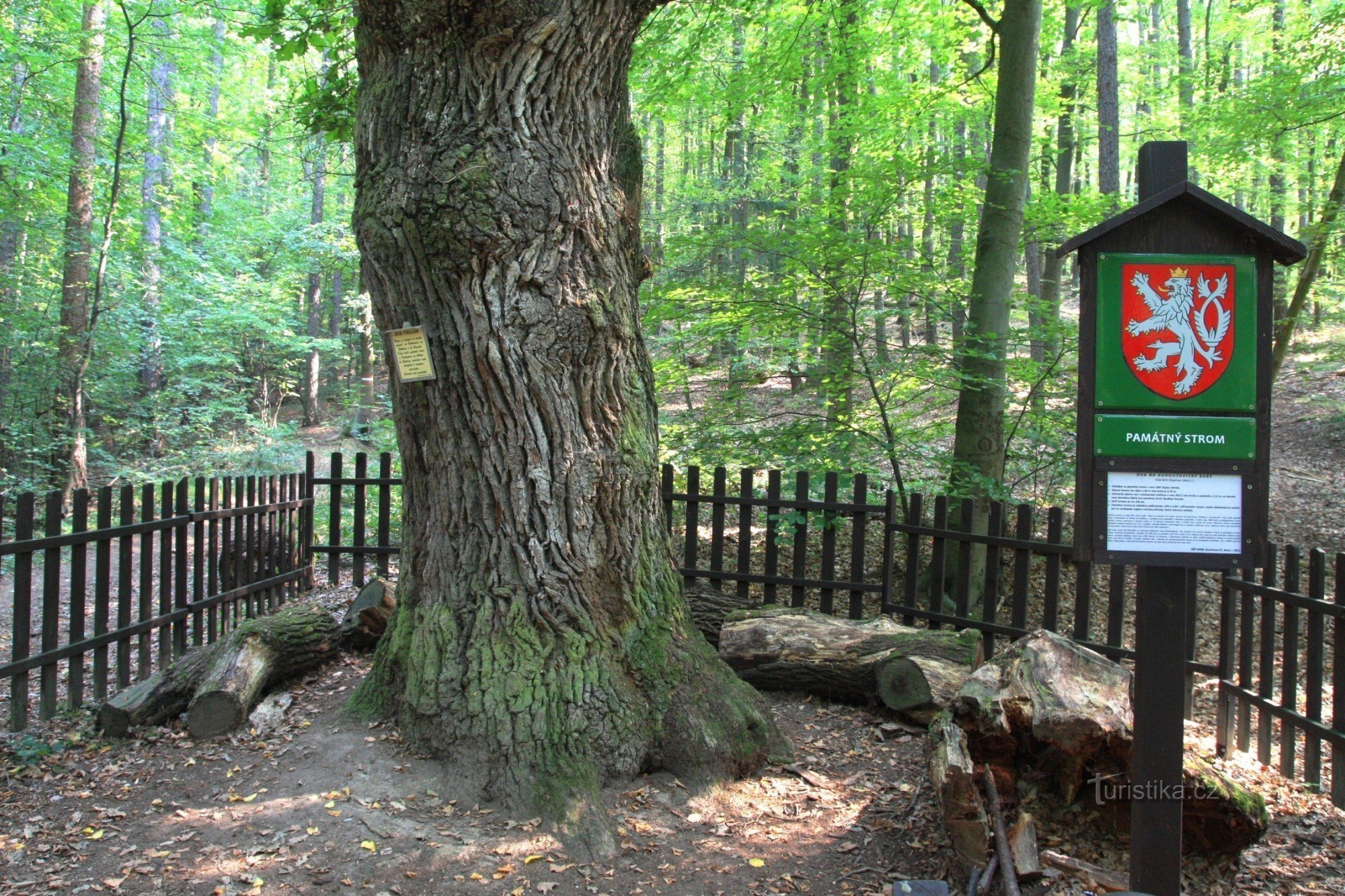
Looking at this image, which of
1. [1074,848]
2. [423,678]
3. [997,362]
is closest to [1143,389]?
[1074,848]

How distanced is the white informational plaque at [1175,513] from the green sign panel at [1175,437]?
0.23 feet

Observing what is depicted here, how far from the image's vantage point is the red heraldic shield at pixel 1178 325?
260cm

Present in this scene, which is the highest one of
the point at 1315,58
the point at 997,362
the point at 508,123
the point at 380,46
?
the point at 1315,58

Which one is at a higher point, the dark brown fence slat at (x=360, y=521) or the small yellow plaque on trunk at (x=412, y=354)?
the small yellow plaque on trunk at (x=412, y=354)

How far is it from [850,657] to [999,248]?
385 cm

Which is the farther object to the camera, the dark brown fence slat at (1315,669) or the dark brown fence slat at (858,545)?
the dark brown fence slat at (858,545)

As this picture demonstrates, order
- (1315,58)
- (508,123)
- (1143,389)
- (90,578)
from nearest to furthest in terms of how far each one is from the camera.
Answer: (1143,389), (508,123), (1315,58), (90,578)

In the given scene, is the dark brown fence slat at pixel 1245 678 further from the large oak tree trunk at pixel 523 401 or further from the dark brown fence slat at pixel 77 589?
the dark brown fence slat at pixel 77 589

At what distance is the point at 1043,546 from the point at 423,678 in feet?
12.9

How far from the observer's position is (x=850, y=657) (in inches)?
190

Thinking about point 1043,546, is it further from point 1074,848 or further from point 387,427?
point 387,427

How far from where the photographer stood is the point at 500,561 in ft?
12.4

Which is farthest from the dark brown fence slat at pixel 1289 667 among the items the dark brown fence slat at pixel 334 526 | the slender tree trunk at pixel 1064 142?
the dark brown fence slat at pixel 334 526
